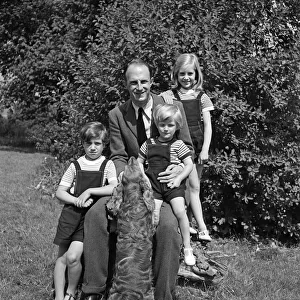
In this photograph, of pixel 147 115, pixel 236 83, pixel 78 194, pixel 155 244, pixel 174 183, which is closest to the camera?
pixel 155 244

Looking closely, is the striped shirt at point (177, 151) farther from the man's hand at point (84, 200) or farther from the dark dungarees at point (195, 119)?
the dark dungarees at point (195, 119)

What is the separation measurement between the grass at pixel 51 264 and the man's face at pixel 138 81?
5.82ft

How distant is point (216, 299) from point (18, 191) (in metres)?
5.59

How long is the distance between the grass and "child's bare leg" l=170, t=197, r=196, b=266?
47 cm

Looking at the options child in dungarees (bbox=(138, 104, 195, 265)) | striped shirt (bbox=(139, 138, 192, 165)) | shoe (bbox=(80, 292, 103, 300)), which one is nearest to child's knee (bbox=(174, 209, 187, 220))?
child in dungarees (bbox=(138, 104, 195, 265))

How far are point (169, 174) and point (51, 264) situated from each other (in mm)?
1920

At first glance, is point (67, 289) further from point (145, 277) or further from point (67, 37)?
point (67, 37)

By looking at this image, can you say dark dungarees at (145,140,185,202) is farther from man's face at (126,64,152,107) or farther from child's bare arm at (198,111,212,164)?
child's bare arm at (198,111,212,164)

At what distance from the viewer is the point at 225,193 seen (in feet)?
21.6

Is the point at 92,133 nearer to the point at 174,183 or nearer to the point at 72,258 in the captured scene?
the point at 174,183

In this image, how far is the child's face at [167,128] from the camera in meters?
4.06

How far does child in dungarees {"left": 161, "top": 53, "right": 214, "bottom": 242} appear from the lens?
4.89m

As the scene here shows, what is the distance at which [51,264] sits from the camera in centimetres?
511

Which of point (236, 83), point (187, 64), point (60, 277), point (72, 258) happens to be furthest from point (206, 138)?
point (60, 277)
